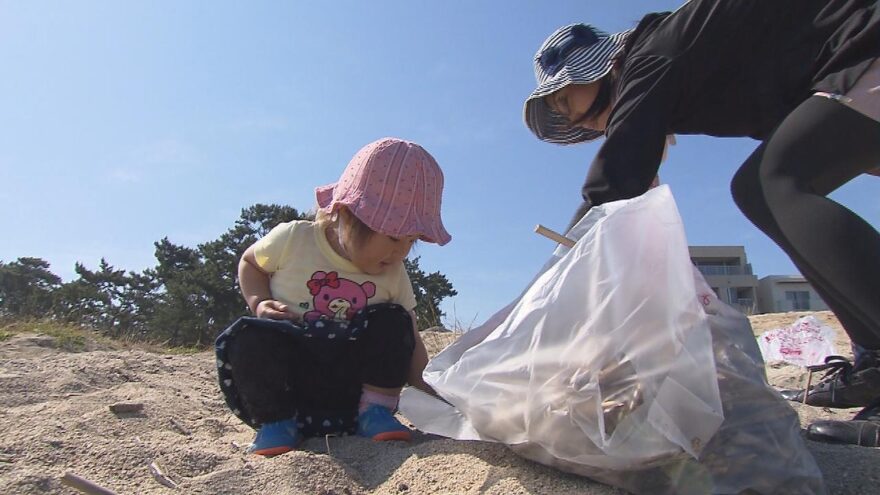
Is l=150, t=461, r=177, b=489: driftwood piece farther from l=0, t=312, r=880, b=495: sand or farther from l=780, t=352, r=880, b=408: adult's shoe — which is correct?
l=780, t=352, r=880, b=408: adult's shoe

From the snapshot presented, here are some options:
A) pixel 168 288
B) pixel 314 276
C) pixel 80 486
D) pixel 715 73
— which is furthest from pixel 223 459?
pixel 168 288

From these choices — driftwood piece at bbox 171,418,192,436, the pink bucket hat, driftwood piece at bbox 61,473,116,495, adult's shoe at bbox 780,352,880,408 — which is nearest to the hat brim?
the pink bucket hat

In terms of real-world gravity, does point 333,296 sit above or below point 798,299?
below

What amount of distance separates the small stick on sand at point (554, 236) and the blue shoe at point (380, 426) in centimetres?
59

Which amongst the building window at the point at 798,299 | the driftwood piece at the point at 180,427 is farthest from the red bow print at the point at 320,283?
the building window at the point at 798,299

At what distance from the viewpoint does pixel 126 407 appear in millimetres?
1674

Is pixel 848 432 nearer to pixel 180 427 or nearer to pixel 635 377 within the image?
pixel 635 377

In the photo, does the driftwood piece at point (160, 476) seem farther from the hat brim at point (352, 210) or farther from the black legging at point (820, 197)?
the black legging at point (820, 197)

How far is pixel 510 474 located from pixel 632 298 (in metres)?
0.34

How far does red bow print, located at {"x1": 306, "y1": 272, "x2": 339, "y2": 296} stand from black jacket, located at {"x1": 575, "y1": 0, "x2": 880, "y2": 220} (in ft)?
2.15

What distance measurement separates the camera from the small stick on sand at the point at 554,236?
1134mm

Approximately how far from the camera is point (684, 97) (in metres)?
1.48

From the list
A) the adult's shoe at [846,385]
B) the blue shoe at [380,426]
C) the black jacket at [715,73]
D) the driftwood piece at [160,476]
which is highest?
the black jacket at [715,73]

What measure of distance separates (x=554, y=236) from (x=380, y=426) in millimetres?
647
